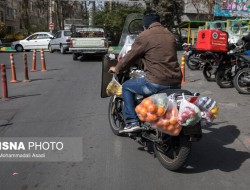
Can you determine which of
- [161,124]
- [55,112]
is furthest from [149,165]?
[55,112]

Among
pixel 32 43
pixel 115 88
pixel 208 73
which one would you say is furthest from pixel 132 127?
pixel 32 43

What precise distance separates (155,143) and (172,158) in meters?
0.29

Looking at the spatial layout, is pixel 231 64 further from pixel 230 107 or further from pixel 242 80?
pixel 230 107

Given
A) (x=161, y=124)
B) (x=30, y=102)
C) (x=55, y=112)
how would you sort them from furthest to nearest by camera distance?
(x=30, y=102)
(x=55, y=112)
(x=161, y=124)

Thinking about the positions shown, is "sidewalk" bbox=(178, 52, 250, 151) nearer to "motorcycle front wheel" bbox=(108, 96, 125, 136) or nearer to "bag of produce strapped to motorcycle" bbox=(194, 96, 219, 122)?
"bag of produce strapped to motorcycle" bbox=(194, 96, 219, 122)

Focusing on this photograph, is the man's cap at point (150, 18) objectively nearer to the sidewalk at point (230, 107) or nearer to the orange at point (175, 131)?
the orange at point (175, 131)

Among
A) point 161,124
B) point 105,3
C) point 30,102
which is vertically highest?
point 105,3

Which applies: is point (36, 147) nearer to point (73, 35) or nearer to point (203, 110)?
point (203, 110)

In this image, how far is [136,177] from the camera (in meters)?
4.54

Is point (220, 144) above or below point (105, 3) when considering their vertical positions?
below

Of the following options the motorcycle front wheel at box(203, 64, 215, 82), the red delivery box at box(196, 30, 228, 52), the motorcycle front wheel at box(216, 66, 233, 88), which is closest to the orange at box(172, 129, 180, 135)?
the motorcycle front wheel at box(216, 66, 233, 88)

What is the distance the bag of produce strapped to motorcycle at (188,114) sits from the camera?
427 centimetres

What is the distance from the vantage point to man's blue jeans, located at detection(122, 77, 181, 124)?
4.91 meters

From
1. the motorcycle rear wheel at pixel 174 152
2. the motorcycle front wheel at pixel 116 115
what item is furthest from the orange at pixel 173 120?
the motorcycle front wheel at pixel 116 115
